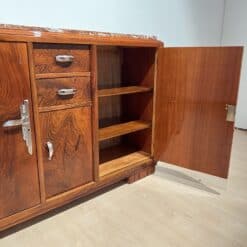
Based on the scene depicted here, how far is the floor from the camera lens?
128 cm

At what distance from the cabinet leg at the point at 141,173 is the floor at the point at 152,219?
4cm

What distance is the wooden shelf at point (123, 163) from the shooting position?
174 centimetres

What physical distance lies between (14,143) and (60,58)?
19.8 inches

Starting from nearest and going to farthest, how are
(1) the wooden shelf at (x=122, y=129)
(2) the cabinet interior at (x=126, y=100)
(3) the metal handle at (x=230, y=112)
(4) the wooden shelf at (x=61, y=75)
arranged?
(4) the wooden shelf at (x=61, y=75) < (3) the metal handle at (x=230, y=112) < (1) the wooden shelf at (x=122, y=129) < (2) the cabinet interior at (x=126, y=100)

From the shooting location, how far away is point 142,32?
2283 mm

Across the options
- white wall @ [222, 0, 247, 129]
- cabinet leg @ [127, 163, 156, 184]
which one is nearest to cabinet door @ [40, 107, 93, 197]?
cabinet leg @ [127, 163, 156, 184]

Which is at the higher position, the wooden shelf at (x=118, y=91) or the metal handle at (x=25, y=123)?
the wooden shelf at (x=118, y=91)

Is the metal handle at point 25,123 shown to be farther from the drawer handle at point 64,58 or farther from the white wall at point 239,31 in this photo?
the white wall at point 239,31

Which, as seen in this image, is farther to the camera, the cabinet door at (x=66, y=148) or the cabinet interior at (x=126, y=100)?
the cabinet interior at (x=126, y=100)

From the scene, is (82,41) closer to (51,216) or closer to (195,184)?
(51,216)

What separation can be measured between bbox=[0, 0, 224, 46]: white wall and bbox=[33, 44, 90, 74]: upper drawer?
477mm

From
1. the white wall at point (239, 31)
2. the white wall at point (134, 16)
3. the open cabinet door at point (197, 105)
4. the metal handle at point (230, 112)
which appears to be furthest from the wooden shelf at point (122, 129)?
the white wall at point (239, 31)

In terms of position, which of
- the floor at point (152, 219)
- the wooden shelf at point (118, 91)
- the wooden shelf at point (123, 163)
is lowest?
the floor at point (152, 219)

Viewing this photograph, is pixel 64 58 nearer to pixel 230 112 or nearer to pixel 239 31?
pixel 230 112
